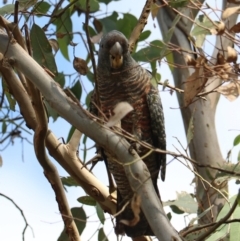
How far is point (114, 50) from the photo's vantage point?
1.80 m

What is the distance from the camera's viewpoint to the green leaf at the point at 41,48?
1.49 meters

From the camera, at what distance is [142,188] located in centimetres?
112

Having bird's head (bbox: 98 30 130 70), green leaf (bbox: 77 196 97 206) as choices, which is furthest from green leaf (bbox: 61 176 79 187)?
bird's head (bbox: 98 30 130 70)

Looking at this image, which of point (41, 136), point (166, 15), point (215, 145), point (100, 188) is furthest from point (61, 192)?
point (166, 15)

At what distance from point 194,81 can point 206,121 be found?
4.72 feet

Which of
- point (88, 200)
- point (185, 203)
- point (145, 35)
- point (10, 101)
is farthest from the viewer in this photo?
point (145, 35)

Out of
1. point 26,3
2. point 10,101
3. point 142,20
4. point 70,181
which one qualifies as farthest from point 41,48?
point 70,181

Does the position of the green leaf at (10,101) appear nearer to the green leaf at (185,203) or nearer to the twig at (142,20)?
the twig at (142,20)

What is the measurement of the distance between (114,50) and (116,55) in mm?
18

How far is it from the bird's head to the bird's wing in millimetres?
148

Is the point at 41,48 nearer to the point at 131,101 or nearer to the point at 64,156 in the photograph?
the point at 64,156

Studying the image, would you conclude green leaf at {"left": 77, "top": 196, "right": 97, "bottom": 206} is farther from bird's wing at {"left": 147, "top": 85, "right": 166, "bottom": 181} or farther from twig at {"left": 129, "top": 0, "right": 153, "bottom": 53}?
twig at {"left": 129, "top": 0, "right": 153, "bottom": 53}

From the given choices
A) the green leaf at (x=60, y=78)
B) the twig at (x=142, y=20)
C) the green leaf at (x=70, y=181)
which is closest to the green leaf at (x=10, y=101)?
the green leaf at (x=60, y=78)

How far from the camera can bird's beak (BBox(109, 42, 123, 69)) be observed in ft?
5.88
